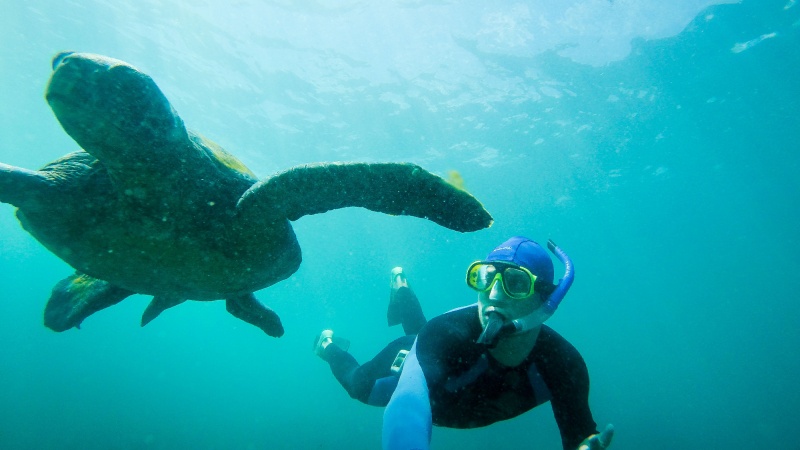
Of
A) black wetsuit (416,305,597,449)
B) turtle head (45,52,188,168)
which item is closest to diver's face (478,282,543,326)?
black wetsuit (416,305,597,449)

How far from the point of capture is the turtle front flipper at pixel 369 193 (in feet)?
9.18

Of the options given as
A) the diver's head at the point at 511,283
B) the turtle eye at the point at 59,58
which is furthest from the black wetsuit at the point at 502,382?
the turtle eye at the point at 59,58

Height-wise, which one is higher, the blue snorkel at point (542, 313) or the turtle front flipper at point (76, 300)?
the blue snorkel at point (542, 313)

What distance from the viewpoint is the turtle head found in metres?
2.43

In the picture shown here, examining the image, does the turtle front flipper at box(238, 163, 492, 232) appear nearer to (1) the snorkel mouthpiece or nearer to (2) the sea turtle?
(2) the sea turtle

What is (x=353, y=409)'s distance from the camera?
31641mm

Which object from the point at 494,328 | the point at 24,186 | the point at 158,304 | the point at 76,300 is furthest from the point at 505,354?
the point at 76,300

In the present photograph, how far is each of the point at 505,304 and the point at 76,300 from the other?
18.8 ft

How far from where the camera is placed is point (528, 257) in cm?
350

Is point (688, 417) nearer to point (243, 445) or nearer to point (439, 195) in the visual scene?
point (243, 445)

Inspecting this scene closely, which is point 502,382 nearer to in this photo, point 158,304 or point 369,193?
point 369,193

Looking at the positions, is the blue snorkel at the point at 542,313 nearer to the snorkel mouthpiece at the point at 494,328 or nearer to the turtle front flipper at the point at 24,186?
the snorkel mouthpiece at the point at 494,328

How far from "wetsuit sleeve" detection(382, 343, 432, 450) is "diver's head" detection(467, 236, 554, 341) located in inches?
34.2

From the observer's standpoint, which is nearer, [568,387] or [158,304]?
[568,387]
